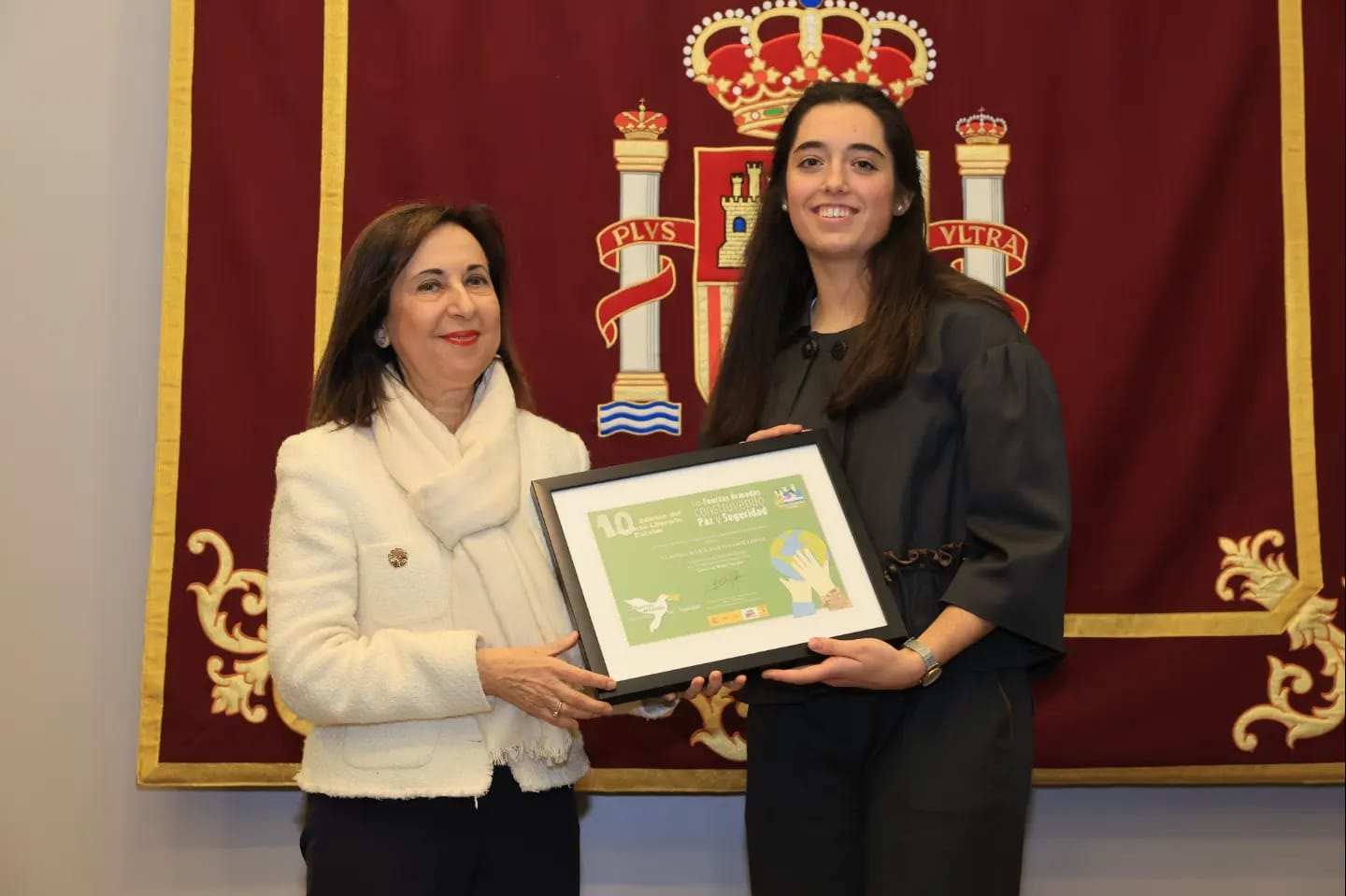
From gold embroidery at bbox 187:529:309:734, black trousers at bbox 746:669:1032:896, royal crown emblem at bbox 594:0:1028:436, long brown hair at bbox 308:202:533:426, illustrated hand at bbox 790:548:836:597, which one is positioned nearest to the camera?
black trousers at bbox 746:669:1032:896

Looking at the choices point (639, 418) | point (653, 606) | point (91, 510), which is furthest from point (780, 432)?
point (91, 510)

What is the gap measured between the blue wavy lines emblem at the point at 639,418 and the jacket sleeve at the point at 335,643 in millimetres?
1144

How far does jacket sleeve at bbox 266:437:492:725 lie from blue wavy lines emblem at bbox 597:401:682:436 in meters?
1.14

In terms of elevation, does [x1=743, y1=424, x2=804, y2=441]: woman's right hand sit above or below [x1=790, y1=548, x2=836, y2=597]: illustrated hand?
above

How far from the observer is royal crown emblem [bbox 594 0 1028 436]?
291 cm

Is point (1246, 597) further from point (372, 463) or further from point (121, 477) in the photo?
point (121, 477)

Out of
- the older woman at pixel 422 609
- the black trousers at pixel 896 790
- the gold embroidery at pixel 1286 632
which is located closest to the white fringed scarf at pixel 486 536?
the older woman at pixel 422 609

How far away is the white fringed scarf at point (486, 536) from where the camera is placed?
1808 mm

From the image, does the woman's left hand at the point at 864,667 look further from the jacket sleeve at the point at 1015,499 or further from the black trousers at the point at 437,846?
the black trousers at the point at 437,846

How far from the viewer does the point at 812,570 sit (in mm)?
1812

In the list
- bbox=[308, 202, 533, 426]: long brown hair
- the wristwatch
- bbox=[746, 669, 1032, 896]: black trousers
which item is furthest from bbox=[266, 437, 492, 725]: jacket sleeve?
the wristwatch

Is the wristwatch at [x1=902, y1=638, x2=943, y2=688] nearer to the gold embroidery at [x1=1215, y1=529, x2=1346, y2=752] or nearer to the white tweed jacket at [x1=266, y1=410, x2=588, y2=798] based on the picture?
the white tweed jacket at [x1=266, y1=410, x2=588, y2=798]

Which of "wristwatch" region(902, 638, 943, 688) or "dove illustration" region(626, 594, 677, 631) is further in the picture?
"dove illustration" region(626, 594, 677, 631)

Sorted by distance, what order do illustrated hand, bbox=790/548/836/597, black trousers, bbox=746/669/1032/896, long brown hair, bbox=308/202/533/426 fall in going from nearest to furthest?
black trousers, bbox=746/669/1032/896
illustrated hand, bbox=790/548/836/597
long brown hair, bbox=308/202/533/426
